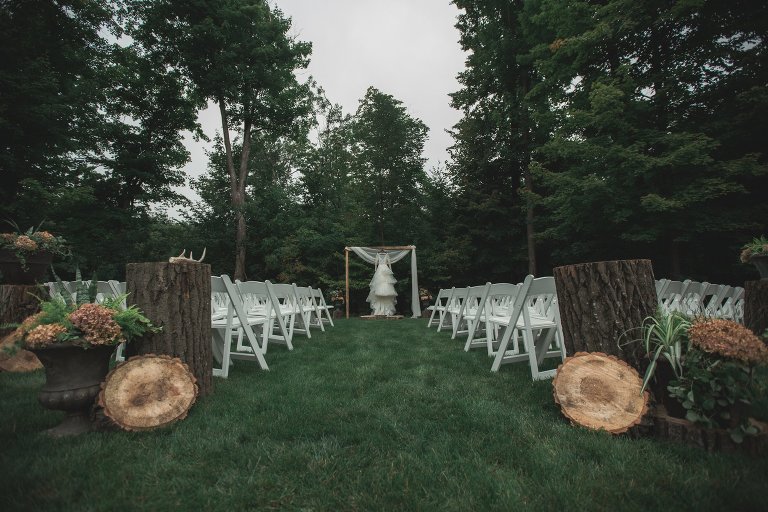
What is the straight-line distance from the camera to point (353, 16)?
10523 millimetres

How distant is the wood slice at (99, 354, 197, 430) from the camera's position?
209cm

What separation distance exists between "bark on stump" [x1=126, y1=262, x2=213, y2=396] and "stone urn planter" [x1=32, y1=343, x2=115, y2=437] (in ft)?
1.18

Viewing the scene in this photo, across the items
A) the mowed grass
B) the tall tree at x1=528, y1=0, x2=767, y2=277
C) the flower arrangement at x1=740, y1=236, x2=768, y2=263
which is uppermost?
the tall tree at x1=528, y1=0, x2=767, y2=277

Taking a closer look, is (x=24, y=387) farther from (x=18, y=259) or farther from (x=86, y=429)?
(x=18, y=259)

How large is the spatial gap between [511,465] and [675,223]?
30.1 ft

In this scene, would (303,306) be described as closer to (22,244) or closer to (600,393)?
(22,244)

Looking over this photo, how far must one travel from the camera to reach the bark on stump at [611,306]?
7.82ft

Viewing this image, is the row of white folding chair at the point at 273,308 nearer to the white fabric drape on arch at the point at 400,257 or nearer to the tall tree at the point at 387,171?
the white fabric drape on arch at the point at 400,257

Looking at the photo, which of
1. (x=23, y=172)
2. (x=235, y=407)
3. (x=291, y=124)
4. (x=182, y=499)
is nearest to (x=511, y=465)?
(x=182, y=499)

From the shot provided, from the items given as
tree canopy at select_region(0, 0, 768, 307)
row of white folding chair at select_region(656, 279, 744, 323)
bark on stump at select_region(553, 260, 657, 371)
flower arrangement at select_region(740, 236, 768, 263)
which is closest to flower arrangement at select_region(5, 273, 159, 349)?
bark on stump at select_region(553, 260, 657, 371)

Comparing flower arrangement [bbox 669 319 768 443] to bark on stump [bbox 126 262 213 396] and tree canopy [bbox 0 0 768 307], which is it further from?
tree canopy [bbox 0 0 768 307]

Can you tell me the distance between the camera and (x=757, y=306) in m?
3.58

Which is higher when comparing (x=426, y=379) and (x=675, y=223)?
(x=675, y=223)

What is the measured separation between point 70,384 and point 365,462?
184 centimetres
